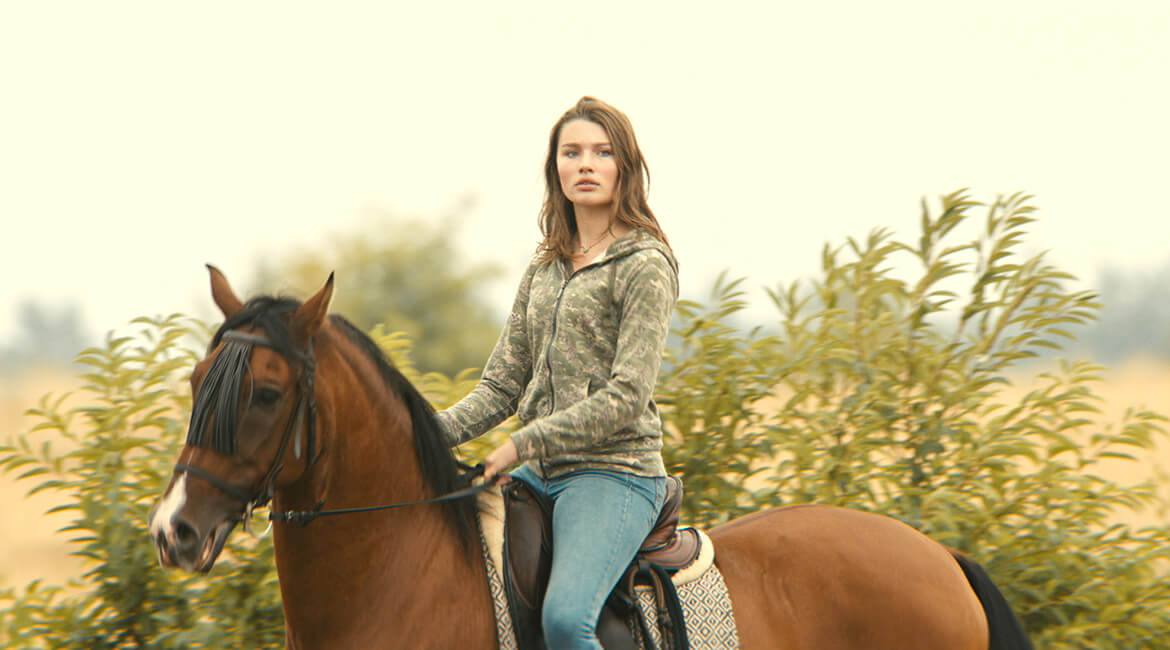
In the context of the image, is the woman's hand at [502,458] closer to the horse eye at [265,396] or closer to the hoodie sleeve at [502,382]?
the hoodie sleeve at [502,382]

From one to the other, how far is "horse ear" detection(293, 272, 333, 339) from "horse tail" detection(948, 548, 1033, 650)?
2303 millimetres

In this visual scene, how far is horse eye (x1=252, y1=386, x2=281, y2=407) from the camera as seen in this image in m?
2.43

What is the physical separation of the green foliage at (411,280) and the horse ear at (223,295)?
50.6 ft

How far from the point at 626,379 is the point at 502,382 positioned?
2.18ft

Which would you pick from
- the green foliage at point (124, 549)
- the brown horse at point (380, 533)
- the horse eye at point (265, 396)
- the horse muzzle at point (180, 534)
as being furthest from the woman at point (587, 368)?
the green foliage at point (124, 549)

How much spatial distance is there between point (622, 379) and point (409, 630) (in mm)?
876

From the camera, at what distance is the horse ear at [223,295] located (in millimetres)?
2660

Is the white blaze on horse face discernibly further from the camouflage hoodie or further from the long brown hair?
the long brown hair

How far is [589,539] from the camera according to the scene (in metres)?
2.77

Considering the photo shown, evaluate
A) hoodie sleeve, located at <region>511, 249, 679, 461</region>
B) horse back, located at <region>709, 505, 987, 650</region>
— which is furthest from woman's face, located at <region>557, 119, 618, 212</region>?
horse back, located at <region>709, 505, 987, 650</region>

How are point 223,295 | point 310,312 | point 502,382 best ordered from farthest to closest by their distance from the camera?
point 502,382
point 223,295
point 310,312

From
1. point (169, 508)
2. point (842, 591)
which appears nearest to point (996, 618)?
point (842, 591)

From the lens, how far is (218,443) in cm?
239

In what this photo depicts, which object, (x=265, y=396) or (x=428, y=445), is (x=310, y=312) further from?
(x=428, y=445)
